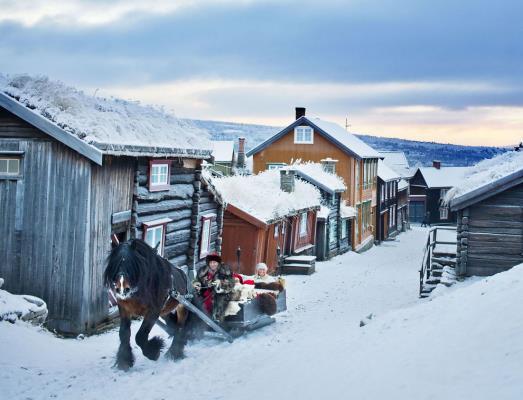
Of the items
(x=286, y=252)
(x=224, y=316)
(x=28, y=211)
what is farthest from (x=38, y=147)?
(x=286, y=252)

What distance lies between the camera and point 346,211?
36.4 meters

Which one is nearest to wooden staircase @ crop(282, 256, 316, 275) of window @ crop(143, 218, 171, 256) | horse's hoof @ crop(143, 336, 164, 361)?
window @ crop(143, 218, 171, 256)

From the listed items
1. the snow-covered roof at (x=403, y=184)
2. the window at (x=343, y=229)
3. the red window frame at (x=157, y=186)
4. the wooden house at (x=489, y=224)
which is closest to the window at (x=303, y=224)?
the window at (x=343, y=229)

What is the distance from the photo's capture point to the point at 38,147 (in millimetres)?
12570

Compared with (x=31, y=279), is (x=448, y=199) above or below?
above

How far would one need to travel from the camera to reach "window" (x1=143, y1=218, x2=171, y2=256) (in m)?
14.7

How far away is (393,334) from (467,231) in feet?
33.7

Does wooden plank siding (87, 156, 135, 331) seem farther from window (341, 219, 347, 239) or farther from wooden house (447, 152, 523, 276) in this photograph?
window (341, 219, 347, 239)

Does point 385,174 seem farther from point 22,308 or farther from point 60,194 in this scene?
point 22,308

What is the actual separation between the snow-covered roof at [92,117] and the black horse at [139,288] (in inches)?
143

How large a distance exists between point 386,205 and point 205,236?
3353 cm

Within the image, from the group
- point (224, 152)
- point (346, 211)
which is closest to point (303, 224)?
point (346, 211)

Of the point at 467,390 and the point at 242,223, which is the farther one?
the point at 242,223

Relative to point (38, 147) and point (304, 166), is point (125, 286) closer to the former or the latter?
point (38, 147)
